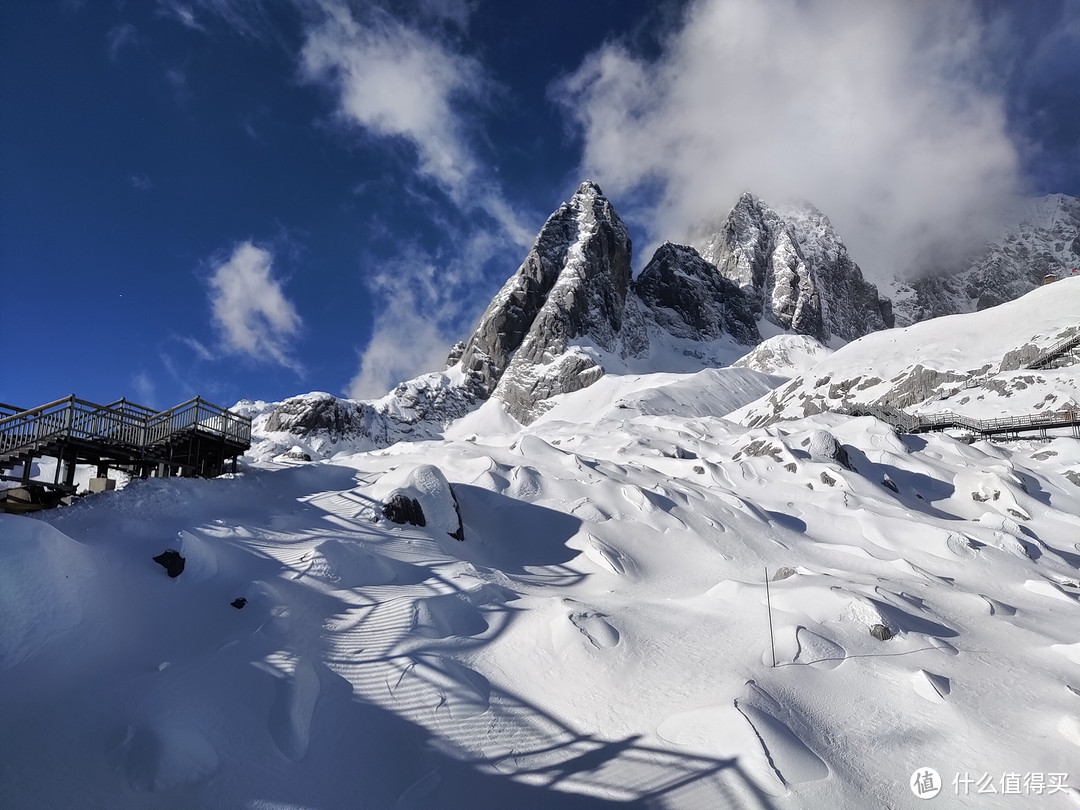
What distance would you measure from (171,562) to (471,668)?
6.28m

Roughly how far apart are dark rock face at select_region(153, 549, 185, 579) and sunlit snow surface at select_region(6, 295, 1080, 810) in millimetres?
138

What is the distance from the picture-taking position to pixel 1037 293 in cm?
7756

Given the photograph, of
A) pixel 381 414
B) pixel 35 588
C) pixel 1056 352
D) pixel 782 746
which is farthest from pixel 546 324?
pixel 782 746

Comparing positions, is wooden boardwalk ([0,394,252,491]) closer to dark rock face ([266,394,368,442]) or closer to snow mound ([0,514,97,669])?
snow mound ([0,514,97,669])

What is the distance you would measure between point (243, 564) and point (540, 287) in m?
181

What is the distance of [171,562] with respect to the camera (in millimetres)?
11344

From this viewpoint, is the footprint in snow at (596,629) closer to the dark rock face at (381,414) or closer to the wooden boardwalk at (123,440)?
the wooden boardwalk at (123,440)

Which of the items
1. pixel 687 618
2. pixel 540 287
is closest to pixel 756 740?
pixel 687 618

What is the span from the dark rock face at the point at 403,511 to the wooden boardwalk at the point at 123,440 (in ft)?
21.4

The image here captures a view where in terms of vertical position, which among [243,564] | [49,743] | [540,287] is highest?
[540,287]

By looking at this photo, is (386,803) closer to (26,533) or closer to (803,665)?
(26,533)

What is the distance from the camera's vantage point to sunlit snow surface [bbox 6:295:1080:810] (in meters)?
7.59

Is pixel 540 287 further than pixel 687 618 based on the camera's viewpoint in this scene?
Yes

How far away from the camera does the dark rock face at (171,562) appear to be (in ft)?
36.7
